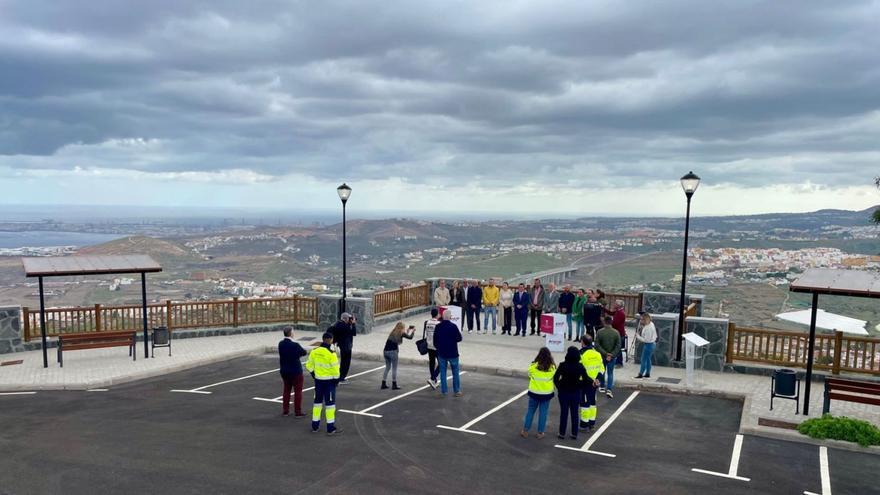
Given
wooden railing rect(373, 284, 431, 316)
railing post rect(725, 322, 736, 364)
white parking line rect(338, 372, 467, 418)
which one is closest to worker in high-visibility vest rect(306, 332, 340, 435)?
white parking line rect(338, 372, 467, 418)

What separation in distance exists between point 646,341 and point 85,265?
550 inches

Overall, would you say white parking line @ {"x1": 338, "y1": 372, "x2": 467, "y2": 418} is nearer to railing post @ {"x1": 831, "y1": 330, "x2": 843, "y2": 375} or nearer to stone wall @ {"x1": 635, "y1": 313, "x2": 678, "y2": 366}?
stone wall @ {"x1": 635, "y1": 313, "x2": 678, "y2": 366}

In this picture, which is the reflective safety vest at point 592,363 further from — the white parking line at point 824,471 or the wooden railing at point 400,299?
the wooden railing at point 400,299

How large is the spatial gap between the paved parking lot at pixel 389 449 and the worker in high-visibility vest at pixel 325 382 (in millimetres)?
267

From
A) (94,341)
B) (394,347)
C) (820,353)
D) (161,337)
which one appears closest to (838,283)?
(820,353)

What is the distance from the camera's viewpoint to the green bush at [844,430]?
973 centimetres

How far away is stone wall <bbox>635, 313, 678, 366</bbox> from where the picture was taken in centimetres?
1525

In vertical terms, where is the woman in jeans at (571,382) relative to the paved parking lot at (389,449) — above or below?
above

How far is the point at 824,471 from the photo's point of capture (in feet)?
28.7

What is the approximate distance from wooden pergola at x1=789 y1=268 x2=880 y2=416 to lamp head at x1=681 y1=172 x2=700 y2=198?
11.9 feet

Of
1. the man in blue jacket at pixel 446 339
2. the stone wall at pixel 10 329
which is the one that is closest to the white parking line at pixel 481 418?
the man in blue jacket at pixel 446 339

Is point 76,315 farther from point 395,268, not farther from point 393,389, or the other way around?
point 395,268

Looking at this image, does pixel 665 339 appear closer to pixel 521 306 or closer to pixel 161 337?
pixel 521 306

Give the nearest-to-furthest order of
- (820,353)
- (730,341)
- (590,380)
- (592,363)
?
(590,380), (592,363), (820,353), (730,341)
